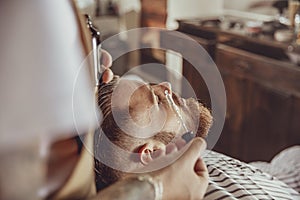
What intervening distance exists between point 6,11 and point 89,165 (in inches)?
8.6

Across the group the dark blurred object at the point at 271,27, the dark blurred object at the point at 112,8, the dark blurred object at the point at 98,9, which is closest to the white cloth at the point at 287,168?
the dark blurred object at the point at 271,27

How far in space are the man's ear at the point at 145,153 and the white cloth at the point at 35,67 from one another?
29cm

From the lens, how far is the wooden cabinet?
2.27 meters

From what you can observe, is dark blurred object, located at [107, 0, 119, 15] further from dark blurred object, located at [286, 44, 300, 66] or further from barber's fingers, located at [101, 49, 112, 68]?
barber's fingers, located at [101, 49, 112, 68]

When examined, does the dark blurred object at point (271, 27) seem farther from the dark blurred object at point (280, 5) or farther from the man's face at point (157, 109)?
the man's face at point (157, 109)

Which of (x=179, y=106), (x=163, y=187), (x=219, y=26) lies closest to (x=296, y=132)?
(x=219, y=26)

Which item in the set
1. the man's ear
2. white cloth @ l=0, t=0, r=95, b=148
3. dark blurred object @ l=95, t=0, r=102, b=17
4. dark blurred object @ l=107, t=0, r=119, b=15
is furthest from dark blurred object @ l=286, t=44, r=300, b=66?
dark blurred object @ l=107, t=0, r=119, b=15

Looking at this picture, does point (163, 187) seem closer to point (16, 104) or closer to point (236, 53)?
point (16, 104)

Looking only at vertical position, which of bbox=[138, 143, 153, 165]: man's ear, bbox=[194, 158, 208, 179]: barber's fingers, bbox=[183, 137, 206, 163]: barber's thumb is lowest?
bbox=[138, 143, 153, 165]: man's ear

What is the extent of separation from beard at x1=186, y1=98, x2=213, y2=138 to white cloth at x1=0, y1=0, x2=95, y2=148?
452 mm

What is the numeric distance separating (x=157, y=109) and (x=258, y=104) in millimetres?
1705

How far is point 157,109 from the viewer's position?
33.6 inches

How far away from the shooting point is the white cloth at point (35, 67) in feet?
1.37

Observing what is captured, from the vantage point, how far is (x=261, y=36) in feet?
8.32
